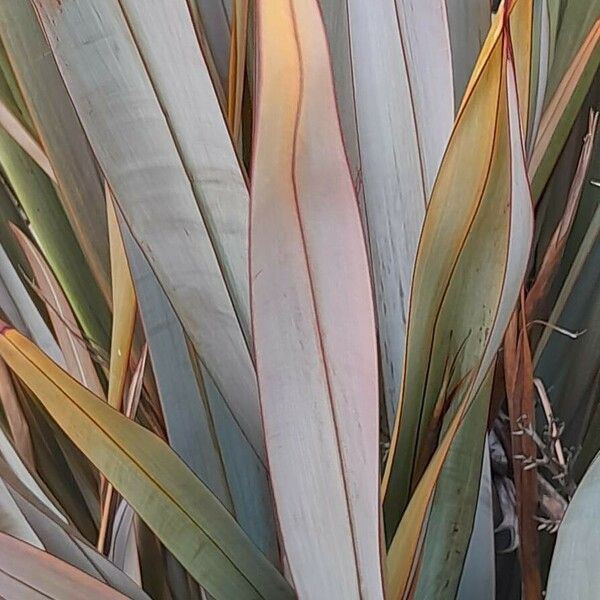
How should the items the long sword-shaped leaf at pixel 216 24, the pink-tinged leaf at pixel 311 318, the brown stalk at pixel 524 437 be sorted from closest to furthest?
1. the pink-tinged leaf at pixel 311 318
2. the brown stalk at pixel 524 437
3. the long sword-shaped leaf at pixel 216 24

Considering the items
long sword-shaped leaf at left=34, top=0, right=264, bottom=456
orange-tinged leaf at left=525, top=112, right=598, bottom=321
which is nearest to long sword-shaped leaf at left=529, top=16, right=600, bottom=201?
orange-tinged leaf at left=525, top=112, right=598, bottom=321

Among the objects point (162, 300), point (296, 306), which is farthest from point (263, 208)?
point (162, 300)

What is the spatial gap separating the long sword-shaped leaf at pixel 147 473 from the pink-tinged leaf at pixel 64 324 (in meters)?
0.10

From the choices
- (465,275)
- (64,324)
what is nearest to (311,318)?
(465,275)

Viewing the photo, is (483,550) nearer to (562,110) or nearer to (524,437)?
(524,437)

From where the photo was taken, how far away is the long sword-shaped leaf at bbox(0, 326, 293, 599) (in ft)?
0.76

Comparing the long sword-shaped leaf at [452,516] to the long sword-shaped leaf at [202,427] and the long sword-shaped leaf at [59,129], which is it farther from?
the long sword-shaped leaf at [59,129]

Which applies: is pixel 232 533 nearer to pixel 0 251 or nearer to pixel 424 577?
pixel 424 577

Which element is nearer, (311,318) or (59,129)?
(311,318)

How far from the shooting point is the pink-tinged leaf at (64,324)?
0.35 metres

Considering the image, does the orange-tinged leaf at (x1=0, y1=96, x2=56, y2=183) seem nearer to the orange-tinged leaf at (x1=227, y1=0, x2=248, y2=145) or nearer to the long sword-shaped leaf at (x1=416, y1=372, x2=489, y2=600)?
the orange-tinged leaf at (x1=227, y1=0, x2=248, y2=145)

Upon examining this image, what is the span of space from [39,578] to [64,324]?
0.15m

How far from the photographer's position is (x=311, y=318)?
191 mm

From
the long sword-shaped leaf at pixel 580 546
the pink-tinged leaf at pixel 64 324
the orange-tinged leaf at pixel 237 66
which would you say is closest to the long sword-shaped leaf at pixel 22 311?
the pink-tinged leaf at pixel 64 324
